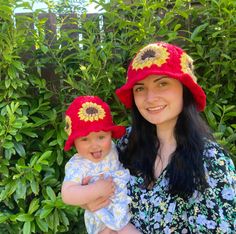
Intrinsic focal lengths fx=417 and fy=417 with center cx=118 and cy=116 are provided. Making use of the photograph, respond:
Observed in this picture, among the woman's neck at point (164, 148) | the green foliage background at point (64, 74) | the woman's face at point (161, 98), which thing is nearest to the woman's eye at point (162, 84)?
the woman's face at point (161, 98)

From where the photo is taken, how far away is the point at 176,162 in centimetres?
180

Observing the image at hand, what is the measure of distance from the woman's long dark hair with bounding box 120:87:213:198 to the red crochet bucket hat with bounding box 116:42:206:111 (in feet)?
0.27

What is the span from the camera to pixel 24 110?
2.69 m

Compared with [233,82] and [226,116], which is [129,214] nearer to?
[226,116]

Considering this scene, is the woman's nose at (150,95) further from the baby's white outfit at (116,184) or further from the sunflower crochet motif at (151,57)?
the baby's white outfit at (116,184)

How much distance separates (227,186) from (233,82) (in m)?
1.19

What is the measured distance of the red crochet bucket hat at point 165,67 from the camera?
1730 mm

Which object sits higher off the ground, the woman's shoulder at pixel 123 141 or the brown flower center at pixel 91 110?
the brown flower center at pixel 91 110

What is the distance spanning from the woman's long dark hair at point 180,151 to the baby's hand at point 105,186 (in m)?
0.12

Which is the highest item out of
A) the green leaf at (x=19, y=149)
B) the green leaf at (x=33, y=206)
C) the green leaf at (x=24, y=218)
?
the green leaf at (x=19, y=149)

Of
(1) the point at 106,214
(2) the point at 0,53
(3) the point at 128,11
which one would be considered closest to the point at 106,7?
(3) the point at 128,11

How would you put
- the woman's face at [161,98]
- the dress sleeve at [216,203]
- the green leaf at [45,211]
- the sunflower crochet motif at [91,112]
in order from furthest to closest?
the green leaf at [45,211]
the sunflower crochet motif at [91,112]
the woman's face at [161,98]
the dress sleeve at [216,203]

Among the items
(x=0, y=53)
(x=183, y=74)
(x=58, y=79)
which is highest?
(x=183, y=74)

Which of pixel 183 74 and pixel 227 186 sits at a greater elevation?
pixel 183 74
